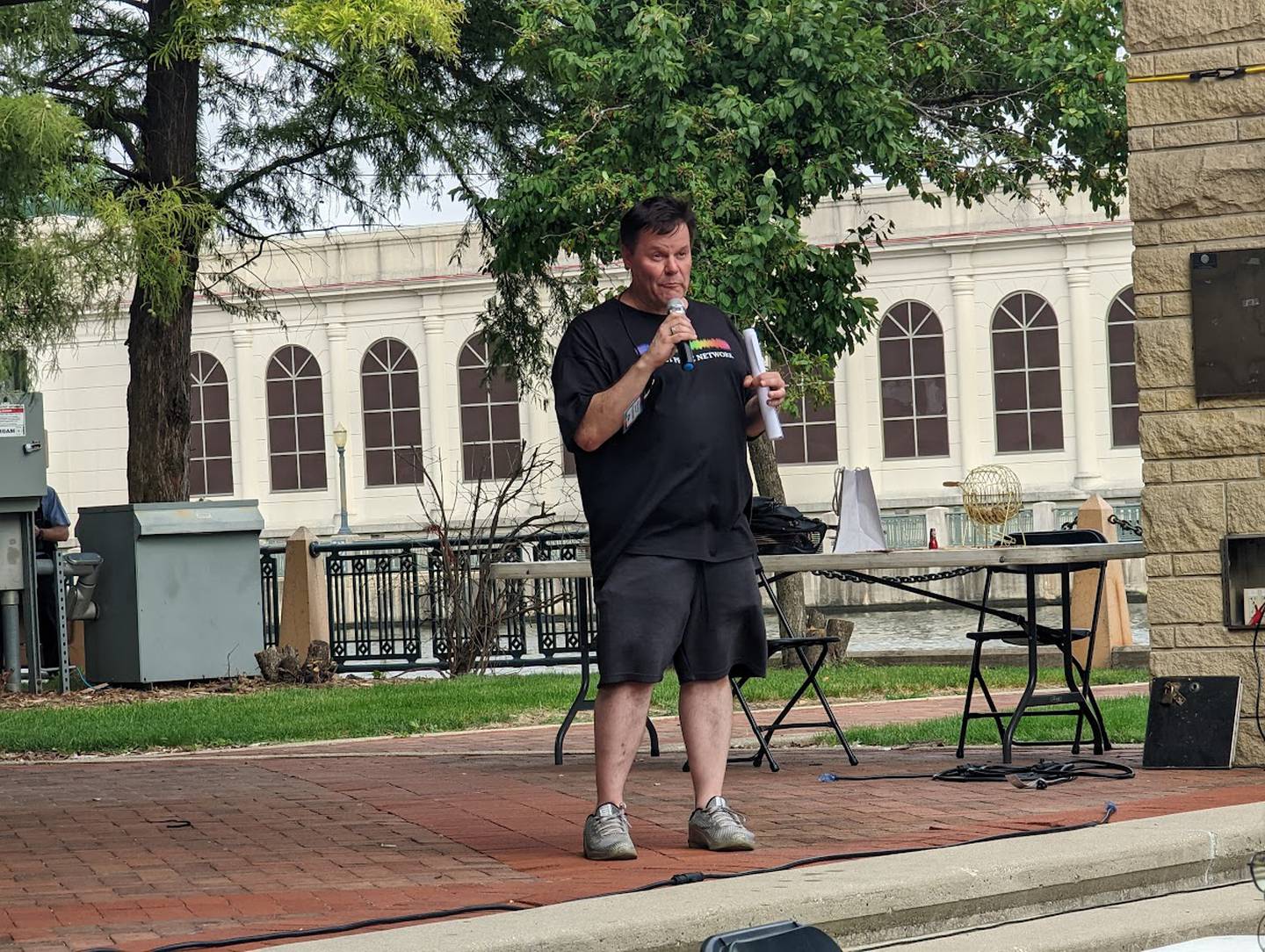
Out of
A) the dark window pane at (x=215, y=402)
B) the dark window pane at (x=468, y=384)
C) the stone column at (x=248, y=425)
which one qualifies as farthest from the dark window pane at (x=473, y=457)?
the dark window pane at (x=215, y=402)

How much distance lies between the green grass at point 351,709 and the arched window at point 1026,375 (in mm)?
28037

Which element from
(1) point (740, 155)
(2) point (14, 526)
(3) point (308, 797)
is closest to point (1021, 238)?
(1) point (740, 155)

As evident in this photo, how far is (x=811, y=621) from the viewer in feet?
57.8

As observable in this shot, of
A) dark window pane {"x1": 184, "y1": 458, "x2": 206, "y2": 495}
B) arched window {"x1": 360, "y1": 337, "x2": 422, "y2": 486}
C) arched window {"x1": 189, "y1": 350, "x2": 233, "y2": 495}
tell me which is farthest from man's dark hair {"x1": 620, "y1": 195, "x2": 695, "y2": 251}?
dark window pane {"x1": 184, "y1": 458, "x2": 206, "y2": 495}

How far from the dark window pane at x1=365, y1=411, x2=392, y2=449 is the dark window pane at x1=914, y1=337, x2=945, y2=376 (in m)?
12.7

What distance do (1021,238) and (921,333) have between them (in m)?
3.18

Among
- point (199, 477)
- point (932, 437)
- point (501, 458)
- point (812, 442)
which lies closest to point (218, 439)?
point (199, 477)

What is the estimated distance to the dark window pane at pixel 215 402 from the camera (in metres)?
47.6

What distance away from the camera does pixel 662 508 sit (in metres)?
5.64

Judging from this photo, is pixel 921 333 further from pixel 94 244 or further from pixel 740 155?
pixel 94 244

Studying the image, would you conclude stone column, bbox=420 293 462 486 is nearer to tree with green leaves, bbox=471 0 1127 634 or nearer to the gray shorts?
tree with green leaves, bbox=471 0 1127 634

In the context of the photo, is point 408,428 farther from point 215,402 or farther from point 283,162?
point 283,162

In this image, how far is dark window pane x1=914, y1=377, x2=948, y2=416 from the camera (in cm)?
4369

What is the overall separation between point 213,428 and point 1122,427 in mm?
21715
